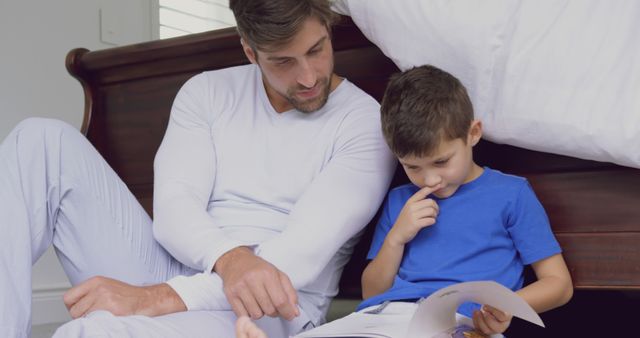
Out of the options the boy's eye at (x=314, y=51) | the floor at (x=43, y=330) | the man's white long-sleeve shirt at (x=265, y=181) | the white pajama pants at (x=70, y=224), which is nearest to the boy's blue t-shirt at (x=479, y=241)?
the man's white long-sleeve shirt at (x=265, y=181)

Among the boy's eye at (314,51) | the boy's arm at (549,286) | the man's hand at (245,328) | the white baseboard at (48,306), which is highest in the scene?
the boy's eye at (314,51)

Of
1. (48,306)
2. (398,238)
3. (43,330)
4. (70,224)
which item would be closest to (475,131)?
(398,238)

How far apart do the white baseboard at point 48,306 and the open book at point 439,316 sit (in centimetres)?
164

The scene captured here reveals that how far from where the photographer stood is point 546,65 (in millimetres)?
1083

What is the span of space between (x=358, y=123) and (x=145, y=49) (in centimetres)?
67

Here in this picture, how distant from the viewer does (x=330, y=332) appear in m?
0.90

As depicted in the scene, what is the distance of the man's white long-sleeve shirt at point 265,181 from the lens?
112cm

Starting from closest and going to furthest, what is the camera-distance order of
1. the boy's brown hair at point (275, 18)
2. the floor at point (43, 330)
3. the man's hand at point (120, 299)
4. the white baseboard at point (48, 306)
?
the man's hand at point (120, 299), the boy's brown hair at point (275, 18), the floor at point (43, 330), the white baseboard at point (48, 306)

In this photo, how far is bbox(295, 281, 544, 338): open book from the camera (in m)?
0.85

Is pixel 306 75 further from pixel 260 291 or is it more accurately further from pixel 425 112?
Result: pixel 260 291

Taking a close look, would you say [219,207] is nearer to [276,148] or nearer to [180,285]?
[276,148]

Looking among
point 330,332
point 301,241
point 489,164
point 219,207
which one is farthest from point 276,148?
point 330,332

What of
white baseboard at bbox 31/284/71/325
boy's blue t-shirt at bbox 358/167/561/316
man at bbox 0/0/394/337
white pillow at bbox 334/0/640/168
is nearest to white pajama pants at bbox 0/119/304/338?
man at bbox 0/0/394/337

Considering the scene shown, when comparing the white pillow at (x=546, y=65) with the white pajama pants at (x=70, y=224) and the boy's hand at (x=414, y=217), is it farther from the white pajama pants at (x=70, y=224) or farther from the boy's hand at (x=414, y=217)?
the white pajama pants at (x=70, y=224)
